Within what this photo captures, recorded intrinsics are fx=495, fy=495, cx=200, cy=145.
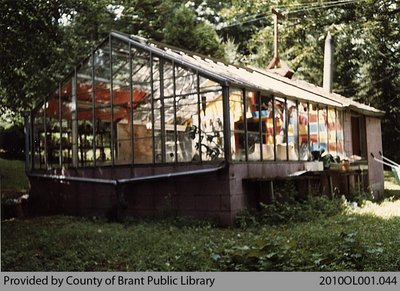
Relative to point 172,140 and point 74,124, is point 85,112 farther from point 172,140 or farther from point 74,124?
point 172,140

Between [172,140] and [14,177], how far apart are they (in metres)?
5.75

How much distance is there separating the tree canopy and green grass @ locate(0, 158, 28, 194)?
1.86m

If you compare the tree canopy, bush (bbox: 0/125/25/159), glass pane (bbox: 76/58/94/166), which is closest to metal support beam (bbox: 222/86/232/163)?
A: the tree canopy

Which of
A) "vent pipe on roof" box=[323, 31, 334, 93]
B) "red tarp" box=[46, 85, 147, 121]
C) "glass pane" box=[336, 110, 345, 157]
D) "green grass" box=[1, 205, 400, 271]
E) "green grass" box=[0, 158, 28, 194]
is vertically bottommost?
"green grass" box=[1, 205, 400, 271]

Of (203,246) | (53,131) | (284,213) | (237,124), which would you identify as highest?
(53,131)

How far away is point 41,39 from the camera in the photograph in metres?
10.3

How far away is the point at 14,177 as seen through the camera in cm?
1362

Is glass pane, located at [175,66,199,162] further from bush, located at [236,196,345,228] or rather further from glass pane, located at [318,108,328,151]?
glass pane, located at [318,108,328,151]

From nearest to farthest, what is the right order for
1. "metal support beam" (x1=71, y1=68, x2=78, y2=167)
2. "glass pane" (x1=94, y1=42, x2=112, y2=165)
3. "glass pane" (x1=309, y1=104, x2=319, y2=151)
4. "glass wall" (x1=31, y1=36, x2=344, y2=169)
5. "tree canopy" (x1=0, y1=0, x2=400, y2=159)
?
"glass wall" (x1=31, y1=36, x2=344, y2=169) < "tree canopy" (x1=0, y1=0, x2=400, y2=159) < "glass pane" (x1=94, y1=42, x2=112, y2=165) < "metal support beam" (x1=71, y1=68, x2=78, y2=167) < "glass pane" (x1=309, y1=104, x2=319, y2=151)

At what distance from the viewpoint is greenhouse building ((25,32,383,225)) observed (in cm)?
960

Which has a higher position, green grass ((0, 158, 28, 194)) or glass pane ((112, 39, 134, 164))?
glass pane ((112, 39, 134, 164))

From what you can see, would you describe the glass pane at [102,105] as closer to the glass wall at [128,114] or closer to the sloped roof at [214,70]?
the glass wall at [128,114]

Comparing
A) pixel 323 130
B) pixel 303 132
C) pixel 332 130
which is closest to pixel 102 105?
pixel 303 132

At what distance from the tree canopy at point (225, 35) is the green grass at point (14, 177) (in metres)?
1.86
